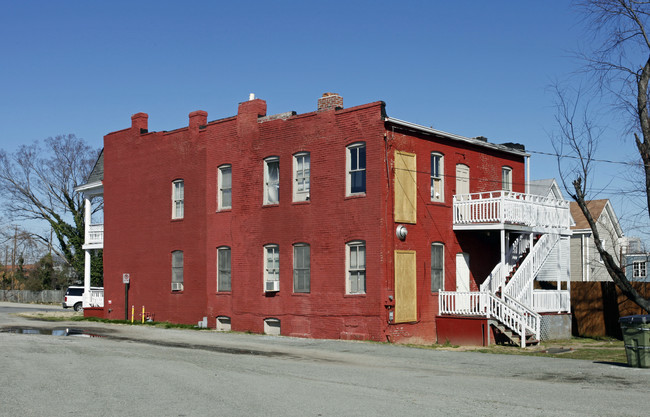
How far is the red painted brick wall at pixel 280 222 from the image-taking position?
22.8 m

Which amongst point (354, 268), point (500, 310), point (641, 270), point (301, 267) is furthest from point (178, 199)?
point (641, 270)

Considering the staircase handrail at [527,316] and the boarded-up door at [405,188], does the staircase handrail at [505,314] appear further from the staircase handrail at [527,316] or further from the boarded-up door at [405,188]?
the boarded-up door at [405,188]

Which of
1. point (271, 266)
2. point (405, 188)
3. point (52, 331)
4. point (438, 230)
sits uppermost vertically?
point (405, 188)

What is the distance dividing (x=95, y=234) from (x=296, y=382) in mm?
24409

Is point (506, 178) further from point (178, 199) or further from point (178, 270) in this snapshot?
point (178, 270)

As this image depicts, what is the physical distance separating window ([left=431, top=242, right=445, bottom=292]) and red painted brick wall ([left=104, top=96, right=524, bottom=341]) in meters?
0.24

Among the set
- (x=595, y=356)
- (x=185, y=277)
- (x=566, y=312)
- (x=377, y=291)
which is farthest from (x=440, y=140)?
(x=185, y=277)

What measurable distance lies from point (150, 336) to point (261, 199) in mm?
6340

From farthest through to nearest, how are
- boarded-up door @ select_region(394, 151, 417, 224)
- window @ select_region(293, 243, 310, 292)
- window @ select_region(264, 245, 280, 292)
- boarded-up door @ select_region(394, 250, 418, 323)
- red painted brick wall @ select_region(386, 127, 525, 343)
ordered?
window @ select_region(264, 245, 280, 292) → window @ select_region(293, 243, 310, 292) → red painted brick wall @ select_region(386, 127, 525, 343) → boarded-up door @ select_region(394, 151, 417, 224) → boarded-up door @ select_region(394, 250, 418, 323)

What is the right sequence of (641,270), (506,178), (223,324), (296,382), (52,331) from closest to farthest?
1. (296,382)
2. (52,331)
3. (223,324)
4. (506,178)
5. (641,270)

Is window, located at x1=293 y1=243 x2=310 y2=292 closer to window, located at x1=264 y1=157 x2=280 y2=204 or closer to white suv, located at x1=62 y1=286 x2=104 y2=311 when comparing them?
window, located at x1=264 y1=157 x2=280 y2=204

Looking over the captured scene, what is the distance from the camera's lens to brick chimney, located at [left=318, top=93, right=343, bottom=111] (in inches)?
958

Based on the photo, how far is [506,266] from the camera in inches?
983

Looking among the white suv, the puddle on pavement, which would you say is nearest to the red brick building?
the puddle on pavement
